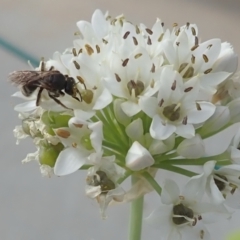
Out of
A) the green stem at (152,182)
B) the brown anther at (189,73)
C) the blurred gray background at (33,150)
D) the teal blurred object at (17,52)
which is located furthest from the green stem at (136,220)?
the teal blurred object at (17,52)

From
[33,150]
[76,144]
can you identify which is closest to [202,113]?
[76,144]

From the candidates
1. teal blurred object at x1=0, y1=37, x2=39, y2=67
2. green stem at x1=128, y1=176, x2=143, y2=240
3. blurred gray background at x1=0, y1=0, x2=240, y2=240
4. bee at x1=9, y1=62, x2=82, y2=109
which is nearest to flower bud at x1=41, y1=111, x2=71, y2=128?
bee at x1=9, y1=62, x2=82, y2=109

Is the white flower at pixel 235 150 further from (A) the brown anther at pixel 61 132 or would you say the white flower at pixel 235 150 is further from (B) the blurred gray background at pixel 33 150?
(B) the blurred gray background at pixel 33 150

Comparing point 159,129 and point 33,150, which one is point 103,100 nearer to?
point 159,129

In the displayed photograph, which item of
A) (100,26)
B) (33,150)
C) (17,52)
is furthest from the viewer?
(17,52)

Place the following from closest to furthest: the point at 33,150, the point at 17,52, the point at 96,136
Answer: the point at 96,136 → the point at 33,150 → the point at 17,52
